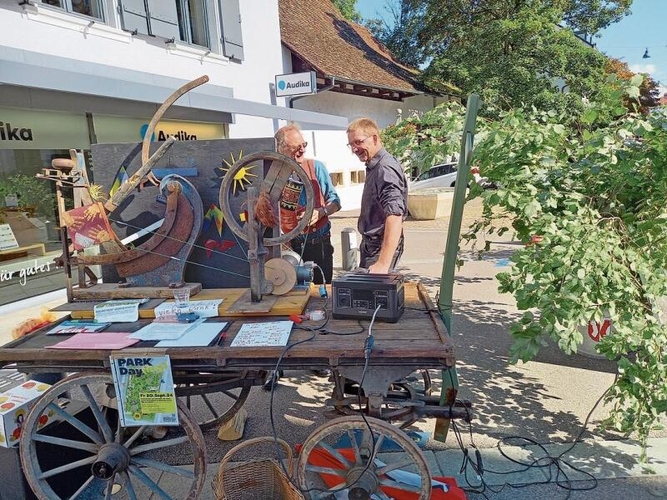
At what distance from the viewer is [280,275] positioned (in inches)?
94.7

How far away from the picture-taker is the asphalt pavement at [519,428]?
2514mm

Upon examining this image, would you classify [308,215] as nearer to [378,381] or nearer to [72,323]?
[378,381]

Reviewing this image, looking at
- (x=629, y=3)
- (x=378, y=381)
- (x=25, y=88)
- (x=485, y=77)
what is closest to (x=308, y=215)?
(x=378, y=381)

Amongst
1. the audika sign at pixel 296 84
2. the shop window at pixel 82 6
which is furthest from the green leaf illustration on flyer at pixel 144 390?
the audika sign at pixel 296 84

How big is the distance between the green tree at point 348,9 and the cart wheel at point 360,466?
3385 centimetres

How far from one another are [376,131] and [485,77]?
54.9ft

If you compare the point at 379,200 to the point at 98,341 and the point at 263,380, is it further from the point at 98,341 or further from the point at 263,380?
the point at 98,341

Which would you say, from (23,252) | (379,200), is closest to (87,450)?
(379,200)

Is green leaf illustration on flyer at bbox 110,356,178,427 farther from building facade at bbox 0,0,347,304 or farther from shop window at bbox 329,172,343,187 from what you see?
shop window at bbox 329,172,343,187

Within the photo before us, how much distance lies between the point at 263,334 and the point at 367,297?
481mm

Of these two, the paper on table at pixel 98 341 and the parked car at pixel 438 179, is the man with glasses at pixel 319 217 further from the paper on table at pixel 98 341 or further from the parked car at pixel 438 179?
the parked car at pixel 438 179

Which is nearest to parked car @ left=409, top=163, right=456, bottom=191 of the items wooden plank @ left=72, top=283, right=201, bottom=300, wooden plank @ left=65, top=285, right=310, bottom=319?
wooden plank @ left=65, top=285, right=310, bottom=319

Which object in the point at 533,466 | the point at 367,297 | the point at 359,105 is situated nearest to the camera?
the point at 367,297

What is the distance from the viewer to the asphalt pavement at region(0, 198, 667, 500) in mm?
2514
